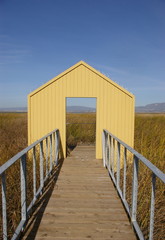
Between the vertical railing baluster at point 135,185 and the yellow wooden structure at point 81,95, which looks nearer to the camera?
the vertical railing baluster at point 135,185

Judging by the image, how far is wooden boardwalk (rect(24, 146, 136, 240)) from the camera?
2713 mm

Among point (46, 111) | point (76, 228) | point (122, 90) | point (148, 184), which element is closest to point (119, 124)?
point (122, 90)

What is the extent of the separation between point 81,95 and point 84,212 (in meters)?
4.43

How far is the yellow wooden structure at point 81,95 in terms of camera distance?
6.94 meters

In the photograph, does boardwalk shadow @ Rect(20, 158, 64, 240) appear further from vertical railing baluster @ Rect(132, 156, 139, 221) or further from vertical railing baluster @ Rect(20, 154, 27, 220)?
vertical railing baluster @ Rect(132, 156, 139, 221)

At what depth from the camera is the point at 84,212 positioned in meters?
3.29

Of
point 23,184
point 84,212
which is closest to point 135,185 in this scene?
point 84,212

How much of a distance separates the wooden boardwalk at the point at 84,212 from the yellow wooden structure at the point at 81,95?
2.36 metres

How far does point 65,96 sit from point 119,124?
7.39 feet

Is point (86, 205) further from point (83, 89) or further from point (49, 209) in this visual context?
point (83, 89)

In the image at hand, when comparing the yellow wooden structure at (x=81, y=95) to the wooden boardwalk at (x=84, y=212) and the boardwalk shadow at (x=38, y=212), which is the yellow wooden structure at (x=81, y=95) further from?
the boardwalk shadow at (x=38, y=212)

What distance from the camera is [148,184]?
11.8 feet

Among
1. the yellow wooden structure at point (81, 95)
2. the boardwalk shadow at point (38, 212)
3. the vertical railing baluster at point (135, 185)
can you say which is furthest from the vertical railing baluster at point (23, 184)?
the yellow wooden structure at point (81, 95)

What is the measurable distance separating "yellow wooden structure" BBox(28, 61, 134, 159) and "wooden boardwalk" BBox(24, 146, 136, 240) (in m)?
2.36
